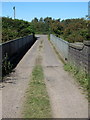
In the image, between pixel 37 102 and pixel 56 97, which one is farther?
pixel 56 97

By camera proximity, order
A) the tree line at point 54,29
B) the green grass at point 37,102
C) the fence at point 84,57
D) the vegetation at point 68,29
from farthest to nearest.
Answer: the tree line at point 54,29, the vegetation at point 68,29, the fence at point 84,57, the green grass at point 37,102

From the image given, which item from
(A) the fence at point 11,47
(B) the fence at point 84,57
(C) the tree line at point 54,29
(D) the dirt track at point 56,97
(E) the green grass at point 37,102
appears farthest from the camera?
(C) the tree line at point 54,29

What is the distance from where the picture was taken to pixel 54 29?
5409cm

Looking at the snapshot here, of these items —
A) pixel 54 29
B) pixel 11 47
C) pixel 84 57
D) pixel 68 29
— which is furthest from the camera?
pixel 54 29

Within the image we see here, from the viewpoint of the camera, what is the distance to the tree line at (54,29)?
854 inches

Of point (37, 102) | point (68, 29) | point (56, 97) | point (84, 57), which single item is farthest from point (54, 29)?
point (37, 102)

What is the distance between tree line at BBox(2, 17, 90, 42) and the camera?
2169 cm

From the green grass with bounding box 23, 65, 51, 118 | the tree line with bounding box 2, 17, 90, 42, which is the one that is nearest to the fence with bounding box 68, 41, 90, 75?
the green grass with bounding box 23, 65, 51, 118

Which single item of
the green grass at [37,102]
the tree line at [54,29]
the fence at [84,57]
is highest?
the tree line at [54,29]

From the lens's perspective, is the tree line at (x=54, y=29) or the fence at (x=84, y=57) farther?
the tree line at (x=54, y=29)

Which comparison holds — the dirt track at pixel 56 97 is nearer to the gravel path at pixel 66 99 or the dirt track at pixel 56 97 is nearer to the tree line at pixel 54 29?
the gravel path at pixel 66 99

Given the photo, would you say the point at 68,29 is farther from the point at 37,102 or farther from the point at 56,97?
the point at 37,102

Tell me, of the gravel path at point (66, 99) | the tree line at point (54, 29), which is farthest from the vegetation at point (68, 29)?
the gravel path at point (66, 99)

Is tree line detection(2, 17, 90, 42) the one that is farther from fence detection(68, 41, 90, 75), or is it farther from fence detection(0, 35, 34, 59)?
fence detection(68, 41, 90, 75)
